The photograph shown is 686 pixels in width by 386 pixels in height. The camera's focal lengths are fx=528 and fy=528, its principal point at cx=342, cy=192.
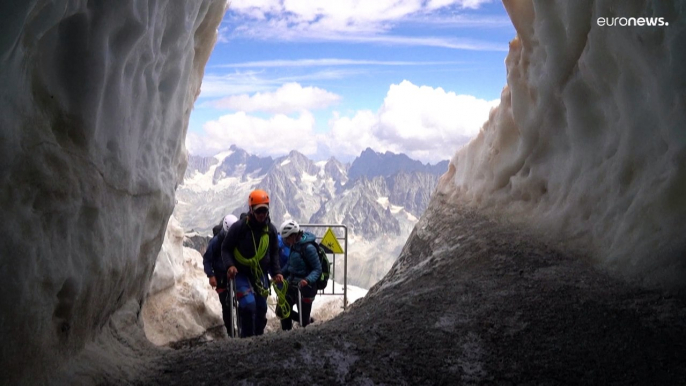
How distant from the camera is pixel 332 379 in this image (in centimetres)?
341

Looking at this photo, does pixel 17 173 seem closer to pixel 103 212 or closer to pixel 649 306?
pixel 103 212

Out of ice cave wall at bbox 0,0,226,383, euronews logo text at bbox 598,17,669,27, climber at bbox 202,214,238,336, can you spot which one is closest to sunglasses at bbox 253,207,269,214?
climber at bbox 202,214,238,336

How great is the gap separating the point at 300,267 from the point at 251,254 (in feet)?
4.20

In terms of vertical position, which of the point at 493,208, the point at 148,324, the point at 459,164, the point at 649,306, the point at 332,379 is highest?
the point at 459,164

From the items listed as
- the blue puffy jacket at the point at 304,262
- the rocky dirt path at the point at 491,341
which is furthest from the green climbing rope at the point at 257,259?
the rocky dirt path at the point at 491,341

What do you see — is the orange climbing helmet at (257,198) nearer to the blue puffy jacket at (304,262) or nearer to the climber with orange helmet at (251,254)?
the climber with orange helmet at (251,254)

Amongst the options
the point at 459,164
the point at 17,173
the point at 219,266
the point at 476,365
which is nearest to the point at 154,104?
the point at 17,173

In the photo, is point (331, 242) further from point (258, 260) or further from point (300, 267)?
point (258, 260)

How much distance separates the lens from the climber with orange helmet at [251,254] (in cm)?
677

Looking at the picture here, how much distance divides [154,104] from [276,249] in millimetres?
2728

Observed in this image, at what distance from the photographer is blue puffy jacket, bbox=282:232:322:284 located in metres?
7.89

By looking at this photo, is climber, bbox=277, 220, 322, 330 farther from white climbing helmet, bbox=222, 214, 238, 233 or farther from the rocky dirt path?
the rocky dirt path

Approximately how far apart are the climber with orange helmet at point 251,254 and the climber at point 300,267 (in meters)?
0.88

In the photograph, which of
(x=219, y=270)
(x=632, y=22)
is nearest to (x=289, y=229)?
(x=219, y=270)
